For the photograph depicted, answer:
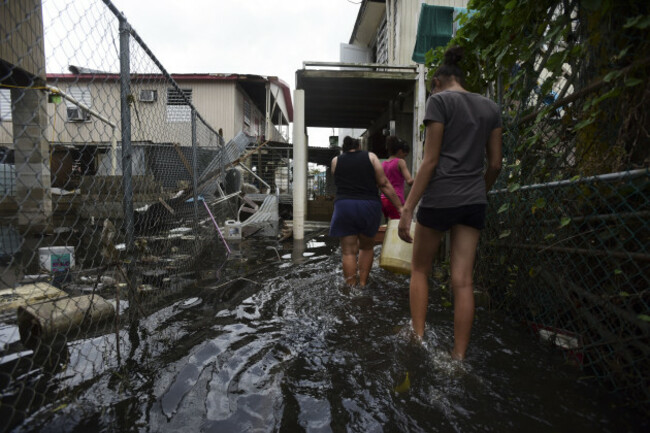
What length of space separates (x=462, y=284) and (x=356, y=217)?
166 centimetres

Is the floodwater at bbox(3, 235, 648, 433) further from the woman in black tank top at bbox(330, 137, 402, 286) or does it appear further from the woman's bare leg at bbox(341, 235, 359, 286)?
the woman in black tank top at bbox(330, 137, 402, 286)

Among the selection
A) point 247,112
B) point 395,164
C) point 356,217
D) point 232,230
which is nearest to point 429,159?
point 356,217

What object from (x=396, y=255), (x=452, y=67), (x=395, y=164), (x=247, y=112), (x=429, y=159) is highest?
(x=247, y=112)

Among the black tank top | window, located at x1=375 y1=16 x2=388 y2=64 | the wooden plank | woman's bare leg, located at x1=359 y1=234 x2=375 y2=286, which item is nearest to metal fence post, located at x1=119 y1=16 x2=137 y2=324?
the wooden plank

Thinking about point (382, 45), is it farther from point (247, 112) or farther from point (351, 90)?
point (247, 112)

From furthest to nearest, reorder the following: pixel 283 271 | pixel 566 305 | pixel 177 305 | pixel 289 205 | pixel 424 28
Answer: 1. pixel 289 205
2. pixel 424 28
3. pixel 283 271
4. pixel 177 305
5. pixel 566 305

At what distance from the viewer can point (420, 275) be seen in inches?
91.0

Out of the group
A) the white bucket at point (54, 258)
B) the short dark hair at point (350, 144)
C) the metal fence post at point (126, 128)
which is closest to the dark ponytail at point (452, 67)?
the short dark hair at point (350, 144)

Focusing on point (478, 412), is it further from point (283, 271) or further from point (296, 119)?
point (296, 119)

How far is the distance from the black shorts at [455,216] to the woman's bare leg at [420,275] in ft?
0.36

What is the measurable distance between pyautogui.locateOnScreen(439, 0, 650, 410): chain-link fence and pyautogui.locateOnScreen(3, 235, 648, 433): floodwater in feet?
0.79

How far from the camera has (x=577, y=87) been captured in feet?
7.41

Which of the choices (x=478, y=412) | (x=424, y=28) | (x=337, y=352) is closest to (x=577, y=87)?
(x=478, y=412)

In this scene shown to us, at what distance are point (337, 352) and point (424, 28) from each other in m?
6.98
